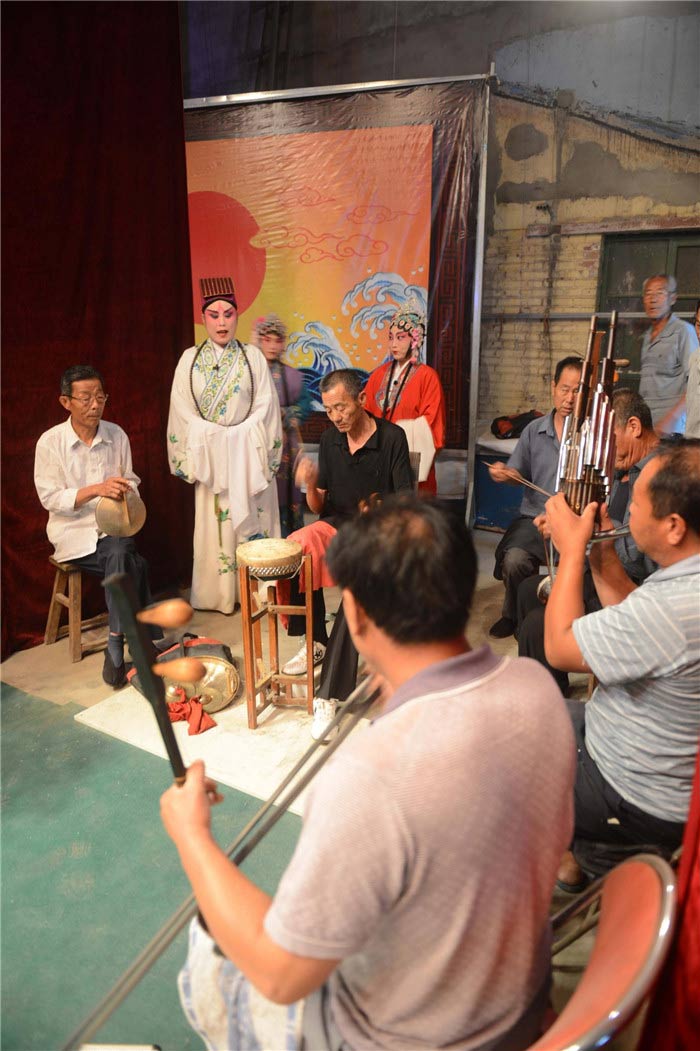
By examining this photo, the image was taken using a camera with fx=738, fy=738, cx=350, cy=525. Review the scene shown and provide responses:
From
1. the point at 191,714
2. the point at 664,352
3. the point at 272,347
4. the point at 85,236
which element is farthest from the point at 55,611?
the point at 664,352

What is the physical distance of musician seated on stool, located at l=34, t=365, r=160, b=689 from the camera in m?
3.84

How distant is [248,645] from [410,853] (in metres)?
2.39

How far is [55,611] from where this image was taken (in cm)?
415

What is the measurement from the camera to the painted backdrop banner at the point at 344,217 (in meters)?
4.86

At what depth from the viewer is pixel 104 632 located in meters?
4.39

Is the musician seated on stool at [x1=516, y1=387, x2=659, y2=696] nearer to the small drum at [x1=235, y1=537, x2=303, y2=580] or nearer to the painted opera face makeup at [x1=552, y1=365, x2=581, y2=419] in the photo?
the painted opera face makeup at [x1=552, y1=365, x2=581, y2=419]

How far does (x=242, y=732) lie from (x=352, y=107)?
414 cm

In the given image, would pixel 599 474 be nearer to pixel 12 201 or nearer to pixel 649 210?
pixel 12 201

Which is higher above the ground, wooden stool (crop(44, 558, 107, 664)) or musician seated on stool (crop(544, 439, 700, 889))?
musician seated on stool (crop(544, 439, 700, 889))

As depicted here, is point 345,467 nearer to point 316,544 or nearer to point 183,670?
point 316,544

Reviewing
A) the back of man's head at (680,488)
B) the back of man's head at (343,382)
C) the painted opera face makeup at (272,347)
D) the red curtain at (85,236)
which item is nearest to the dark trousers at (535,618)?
the back of man's head at (680,488)

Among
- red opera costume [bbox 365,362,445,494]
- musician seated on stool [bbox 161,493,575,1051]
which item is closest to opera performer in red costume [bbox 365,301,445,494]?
red opera costume [bbox 365,362,445,494]

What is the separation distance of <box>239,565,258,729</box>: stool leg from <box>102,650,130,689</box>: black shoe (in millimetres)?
801

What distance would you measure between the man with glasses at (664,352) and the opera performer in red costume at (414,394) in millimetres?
1528
